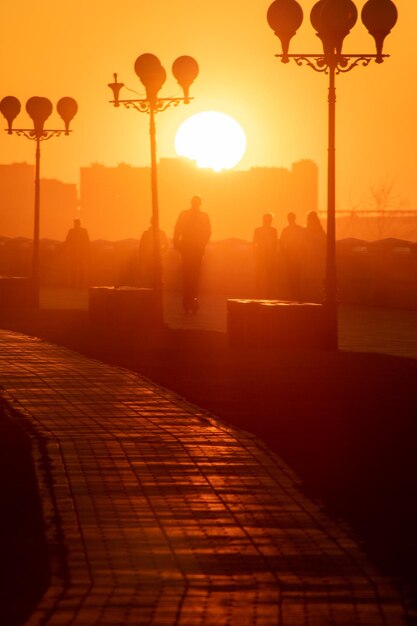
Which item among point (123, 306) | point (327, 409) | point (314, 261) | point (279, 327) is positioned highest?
point (314, 261)

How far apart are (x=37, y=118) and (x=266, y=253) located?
5.22 metres

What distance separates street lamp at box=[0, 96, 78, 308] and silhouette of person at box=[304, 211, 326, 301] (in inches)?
212

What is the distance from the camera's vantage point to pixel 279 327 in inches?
824

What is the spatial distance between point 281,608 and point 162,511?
7.23 feet

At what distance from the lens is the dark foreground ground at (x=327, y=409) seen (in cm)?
879

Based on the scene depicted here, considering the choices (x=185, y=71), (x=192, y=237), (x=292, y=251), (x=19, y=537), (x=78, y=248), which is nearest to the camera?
(x=19, y=537)

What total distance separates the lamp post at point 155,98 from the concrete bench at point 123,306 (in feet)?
0.80

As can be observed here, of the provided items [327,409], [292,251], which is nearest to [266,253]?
[292,251]

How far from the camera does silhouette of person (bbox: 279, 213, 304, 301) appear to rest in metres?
34.8

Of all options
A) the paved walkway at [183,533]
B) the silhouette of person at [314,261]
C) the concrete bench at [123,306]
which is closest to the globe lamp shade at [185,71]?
the concrete bench at [123,306]

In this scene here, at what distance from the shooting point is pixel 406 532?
8305 millimetres

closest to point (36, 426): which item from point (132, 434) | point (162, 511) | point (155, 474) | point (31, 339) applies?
point (132, 434)

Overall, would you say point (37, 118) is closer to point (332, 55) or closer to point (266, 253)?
point (266, 253)

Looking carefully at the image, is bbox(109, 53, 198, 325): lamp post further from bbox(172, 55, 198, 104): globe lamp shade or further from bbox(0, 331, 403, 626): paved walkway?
bbox(0, 331, 403, 626): paved walkway
